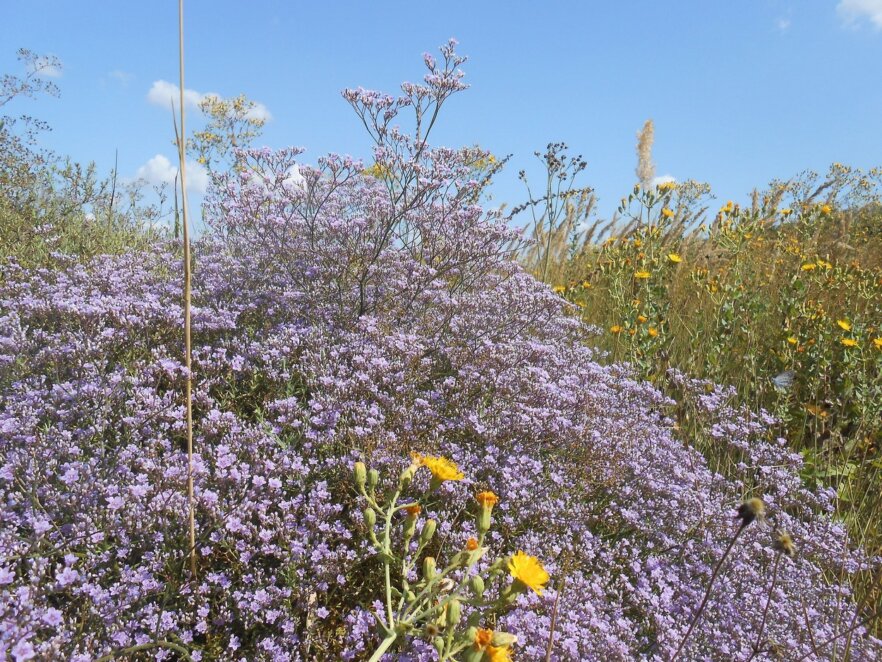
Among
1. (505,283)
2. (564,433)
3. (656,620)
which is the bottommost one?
(656,620)

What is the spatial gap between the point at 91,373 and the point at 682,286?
20.2 ft

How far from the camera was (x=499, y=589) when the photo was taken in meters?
2.32

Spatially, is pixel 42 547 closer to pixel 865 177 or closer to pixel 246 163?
pixel 246 163

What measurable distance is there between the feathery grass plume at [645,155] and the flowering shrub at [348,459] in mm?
4185

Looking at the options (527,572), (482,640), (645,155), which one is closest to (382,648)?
(482,640)

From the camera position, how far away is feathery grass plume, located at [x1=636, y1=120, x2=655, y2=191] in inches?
308

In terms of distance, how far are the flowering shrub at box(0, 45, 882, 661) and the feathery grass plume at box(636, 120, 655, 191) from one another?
13.7 ft

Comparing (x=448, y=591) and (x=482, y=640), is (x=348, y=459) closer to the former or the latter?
(x=448, y=591)

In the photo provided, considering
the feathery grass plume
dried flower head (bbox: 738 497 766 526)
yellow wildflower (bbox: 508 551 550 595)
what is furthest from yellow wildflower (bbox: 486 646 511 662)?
the feathery grass plume

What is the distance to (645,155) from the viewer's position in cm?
800

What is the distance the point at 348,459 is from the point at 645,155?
22.5 ft

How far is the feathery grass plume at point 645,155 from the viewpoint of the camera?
25.6 feet

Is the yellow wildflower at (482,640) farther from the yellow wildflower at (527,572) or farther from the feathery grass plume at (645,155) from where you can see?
the feathery grass plume at (645,155)

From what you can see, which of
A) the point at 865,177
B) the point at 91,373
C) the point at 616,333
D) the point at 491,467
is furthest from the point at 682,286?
the point at 865,177
